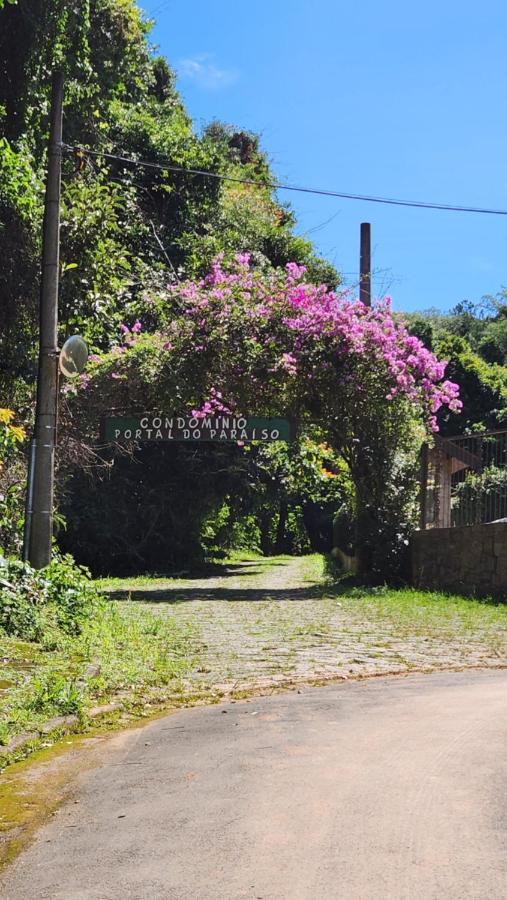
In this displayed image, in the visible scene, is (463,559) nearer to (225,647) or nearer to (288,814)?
(225,647)

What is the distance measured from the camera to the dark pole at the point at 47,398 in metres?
11.4

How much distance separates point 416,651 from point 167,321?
11.2m

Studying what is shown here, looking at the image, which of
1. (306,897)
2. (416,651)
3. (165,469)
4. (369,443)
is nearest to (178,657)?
(416,651)

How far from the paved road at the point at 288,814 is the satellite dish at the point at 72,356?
6069 millimetres

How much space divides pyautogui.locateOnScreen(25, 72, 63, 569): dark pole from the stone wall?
688 cm

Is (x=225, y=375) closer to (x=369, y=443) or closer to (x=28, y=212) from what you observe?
(x=369, y=443)

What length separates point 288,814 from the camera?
3.93m

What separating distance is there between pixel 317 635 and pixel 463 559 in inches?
239

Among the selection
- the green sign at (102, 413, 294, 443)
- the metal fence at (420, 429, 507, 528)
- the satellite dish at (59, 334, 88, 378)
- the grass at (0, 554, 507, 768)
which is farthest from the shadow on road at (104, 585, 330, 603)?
the satellite dish at (59, 334, 88, 378)

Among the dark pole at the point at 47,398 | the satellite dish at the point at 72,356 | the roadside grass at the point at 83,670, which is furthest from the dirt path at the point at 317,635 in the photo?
the satellite dish at the point at 72,356

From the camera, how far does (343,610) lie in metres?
13.7

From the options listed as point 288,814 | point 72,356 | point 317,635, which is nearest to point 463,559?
point 317,635

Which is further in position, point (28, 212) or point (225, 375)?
point (225, 375)

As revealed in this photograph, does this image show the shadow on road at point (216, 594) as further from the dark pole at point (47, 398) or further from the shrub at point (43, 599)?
the shrub at point (43, 599)
